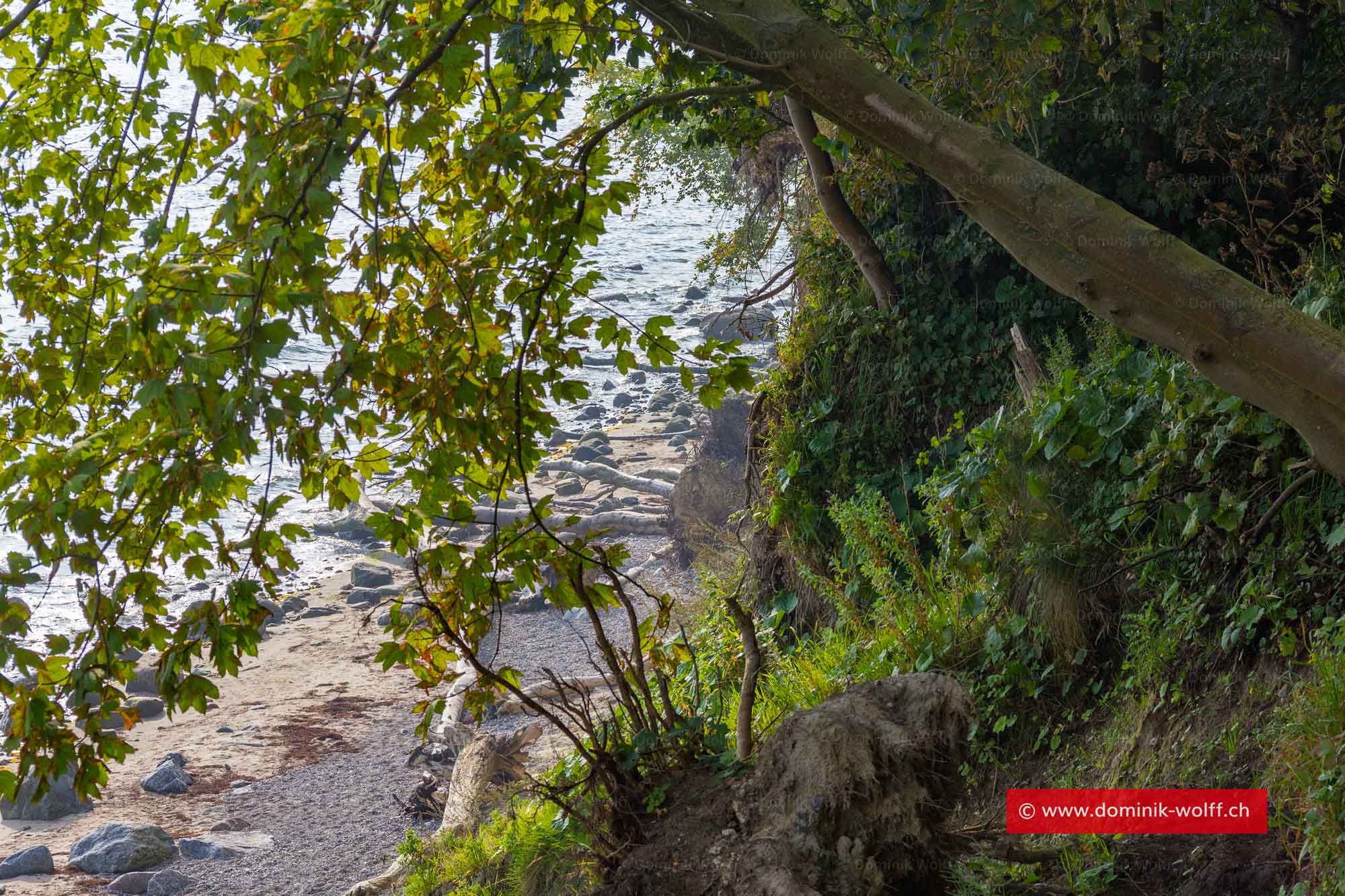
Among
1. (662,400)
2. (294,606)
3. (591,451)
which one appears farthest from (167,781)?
(662,400)

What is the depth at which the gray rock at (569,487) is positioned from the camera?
1894cm

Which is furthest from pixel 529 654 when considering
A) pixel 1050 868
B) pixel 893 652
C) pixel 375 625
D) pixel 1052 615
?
pixel 1050 868

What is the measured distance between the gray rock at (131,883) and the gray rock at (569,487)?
33.6 feet

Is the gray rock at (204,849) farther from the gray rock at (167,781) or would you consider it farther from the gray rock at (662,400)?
the gray rock at (662,400)

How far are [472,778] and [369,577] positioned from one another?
8.26 meters

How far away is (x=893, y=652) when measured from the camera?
5.51 metres

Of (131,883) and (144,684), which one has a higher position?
(144,684)

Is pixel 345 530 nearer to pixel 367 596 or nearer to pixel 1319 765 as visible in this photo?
pixel 367 596

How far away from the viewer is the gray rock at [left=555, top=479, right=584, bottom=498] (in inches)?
746

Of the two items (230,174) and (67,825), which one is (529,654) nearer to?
(67,825)

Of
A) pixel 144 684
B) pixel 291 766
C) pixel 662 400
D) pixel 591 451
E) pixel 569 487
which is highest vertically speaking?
pixel 662 400

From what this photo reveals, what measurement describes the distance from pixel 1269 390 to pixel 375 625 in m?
14.8

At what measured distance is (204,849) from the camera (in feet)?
32.6

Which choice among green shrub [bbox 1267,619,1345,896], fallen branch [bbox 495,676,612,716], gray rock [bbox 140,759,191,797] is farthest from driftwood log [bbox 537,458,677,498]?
green shrub [bbox 1267,619,1345,896]
